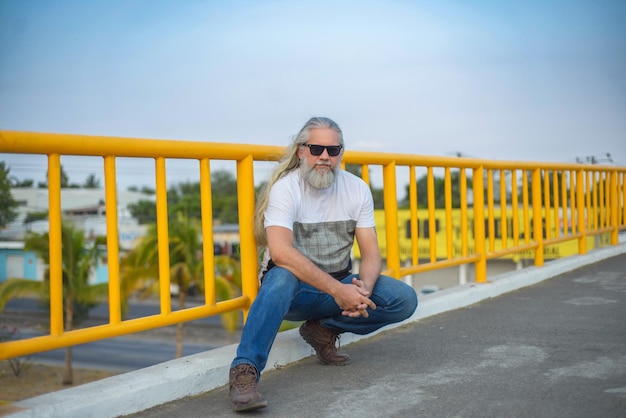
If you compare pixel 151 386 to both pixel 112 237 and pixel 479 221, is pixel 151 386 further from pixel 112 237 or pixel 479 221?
pixel 479 221

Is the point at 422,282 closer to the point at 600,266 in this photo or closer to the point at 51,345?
the point at 600,266

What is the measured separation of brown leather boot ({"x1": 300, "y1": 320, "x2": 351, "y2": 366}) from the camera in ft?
13.0

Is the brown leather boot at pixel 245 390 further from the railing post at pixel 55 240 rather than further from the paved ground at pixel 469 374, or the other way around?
the railing post at pixel 55 240

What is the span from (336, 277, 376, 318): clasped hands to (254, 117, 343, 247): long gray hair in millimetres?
581

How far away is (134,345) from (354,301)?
46427 millimetres

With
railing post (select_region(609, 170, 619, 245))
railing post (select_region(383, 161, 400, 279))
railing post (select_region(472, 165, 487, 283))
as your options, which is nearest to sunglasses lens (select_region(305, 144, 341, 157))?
railing post (select_region(383, 161, 400, 279))

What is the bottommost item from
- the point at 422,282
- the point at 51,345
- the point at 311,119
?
the point at 422,282

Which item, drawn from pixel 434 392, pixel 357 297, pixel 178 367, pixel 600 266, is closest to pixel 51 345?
pixel 178 367

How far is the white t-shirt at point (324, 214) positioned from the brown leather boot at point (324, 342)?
13.1 inches

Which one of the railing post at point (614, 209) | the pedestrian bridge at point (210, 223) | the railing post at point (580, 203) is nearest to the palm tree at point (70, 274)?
the railing post at point (614, 209)

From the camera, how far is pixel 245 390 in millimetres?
3131

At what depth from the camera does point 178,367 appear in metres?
3.56

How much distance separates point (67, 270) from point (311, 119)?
28.0 m

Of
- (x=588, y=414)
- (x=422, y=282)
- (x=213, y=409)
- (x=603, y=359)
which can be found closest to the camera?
(x=588, y=414)
